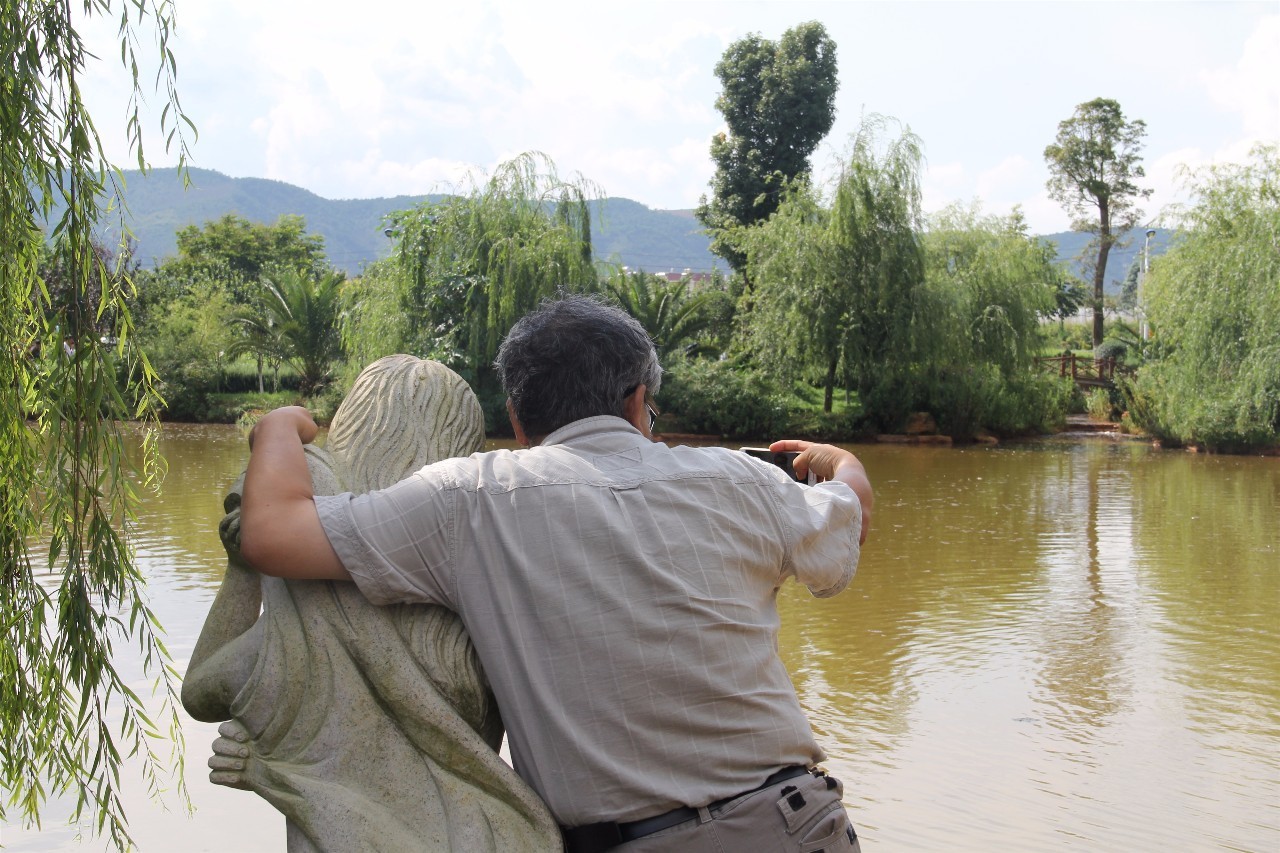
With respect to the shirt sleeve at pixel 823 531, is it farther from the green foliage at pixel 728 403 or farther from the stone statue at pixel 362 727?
the green foliage at pixel 728 403

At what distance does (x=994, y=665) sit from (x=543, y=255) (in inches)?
637

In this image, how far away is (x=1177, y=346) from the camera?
2306cm

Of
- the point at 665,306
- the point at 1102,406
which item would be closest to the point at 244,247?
the point at 665,306

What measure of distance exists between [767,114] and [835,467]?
3193 centimetres

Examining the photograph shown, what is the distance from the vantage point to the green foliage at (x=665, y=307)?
27422mm

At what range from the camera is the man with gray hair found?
156cm

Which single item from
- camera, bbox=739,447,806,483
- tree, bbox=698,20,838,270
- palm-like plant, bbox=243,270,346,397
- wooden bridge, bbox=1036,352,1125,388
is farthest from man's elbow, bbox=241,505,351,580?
tree, bbox=698,20,838,270

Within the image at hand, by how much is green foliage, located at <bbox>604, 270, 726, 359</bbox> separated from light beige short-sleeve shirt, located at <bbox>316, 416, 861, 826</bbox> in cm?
2502

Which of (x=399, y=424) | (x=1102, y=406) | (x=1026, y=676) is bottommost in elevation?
(x=1026, y=676)

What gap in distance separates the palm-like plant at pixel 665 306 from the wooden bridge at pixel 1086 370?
8.29 meters

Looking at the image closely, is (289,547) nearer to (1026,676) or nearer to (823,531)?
(823,531)

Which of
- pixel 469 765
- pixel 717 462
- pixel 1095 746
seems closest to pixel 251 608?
pixel 469 765

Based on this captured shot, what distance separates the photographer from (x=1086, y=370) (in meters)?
31.4

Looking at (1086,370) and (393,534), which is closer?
(393,534)
